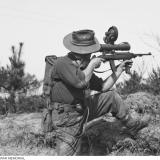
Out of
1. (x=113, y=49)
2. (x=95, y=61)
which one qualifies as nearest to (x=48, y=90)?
(x=95, y=61)

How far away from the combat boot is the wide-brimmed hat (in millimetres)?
1026

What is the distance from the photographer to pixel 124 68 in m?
5.92

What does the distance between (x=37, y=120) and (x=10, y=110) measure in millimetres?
2166

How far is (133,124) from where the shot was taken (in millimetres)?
5961

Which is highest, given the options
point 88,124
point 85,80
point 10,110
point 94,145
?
point 85,80

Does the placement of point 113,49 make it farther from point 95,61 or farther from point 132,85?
point 132,85

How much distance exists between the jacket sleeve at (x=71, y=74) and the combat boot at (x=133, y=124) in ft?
2.99

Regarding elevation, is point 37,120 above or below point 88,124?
below

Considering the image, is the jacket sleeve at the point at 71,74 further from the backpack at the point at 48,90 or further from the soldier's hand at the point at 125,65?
the soldier's hand at the point at 125,65

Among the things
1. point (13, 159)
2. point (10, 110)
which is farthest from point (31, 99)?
point (13, 159)

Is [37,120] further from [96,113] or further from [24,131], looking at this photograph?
[96,113]

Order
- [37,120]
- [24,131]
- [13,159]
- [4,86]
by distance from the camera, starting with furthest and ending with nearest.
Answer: [4,86], [37,120], [24,131], [13,159]

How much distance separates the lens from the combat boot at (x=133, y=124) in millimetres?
5902

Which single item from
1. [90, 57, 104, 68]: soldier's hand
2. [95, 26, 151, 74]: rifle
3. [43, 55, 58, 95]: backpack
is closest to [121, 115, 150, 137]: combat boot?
[95, 26, 151, 74]: rifle
